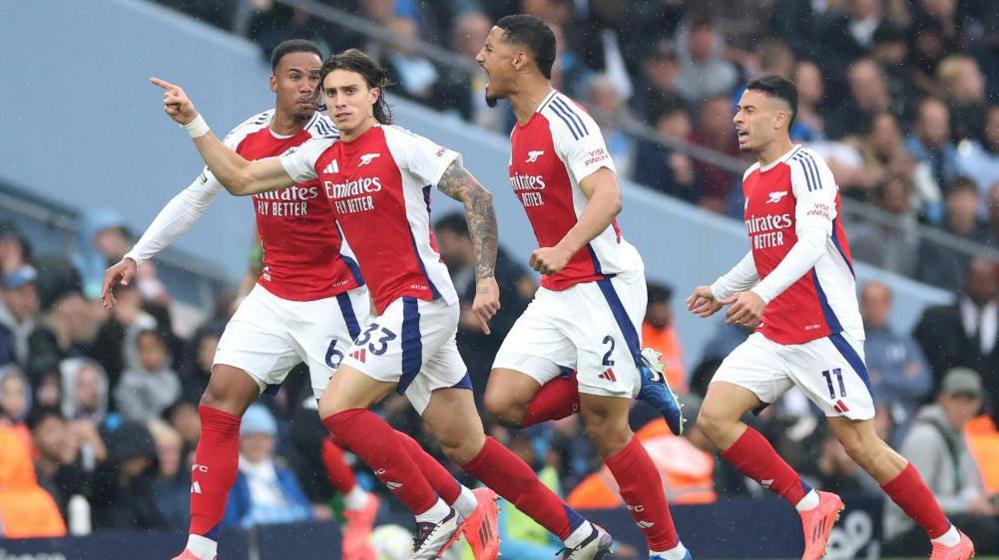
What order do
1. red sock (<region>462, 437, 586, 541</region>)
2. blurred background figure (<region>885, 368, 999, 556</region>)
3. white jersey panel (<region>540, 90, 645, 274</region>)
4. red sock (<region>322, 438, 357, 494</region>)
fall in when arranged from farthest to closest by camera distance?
blurred background figure (<region>885, 368, 999, 556</region>), red sock (<region>322, 438, 357, 494</region>), red sock (<region>462, 437, 586, 541</region>), white jersey panel (<region>540, 90, 645, 274</region>)

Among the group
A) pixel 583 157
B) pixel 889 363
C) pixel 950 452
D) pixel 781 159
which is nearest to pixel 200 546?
pixel 583 157

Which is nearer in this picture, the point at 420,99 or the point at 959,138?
the point at 420,99

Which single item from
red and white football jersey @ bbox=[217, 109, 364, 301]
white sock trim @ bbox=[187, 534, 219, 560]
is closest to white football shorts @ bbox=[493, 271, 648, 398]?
red and white football jersey @ bbox=[217, 109, 364, 301]

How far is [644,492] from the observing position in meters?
8.90

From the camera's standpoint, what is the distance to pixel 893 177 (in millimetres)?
16531

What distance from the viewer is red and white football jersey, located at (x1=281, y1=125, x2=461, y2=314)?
27.5 ft

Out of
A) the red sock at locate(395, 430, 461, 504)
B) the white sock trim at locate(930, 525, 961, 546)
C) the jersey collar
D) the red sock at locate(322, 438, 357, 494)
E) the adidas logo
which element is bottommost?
the red sock at locate(322, 438, 357, 494)

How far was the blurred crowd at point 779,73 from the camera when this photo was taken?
46.6ft

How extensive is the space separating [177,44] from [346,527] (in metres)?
4.11

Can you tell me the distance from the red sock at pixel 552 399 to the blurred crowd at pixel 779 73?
17.1ft

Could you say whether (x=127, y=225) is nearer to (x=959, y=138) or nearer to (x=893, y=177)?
(x=893, y=177)

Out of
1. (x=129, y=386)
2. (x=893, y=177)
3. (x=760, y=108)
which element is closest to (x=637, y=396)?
Result: (x=760, y=108)

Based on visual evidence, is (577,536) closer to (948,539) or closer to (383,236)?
(383,236)

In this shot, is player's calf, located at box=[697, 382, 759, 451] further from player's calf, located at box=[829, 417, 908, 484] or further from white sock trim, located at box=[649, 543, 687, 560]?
white sock trim, located at box=[649, 543, 687, 560]
